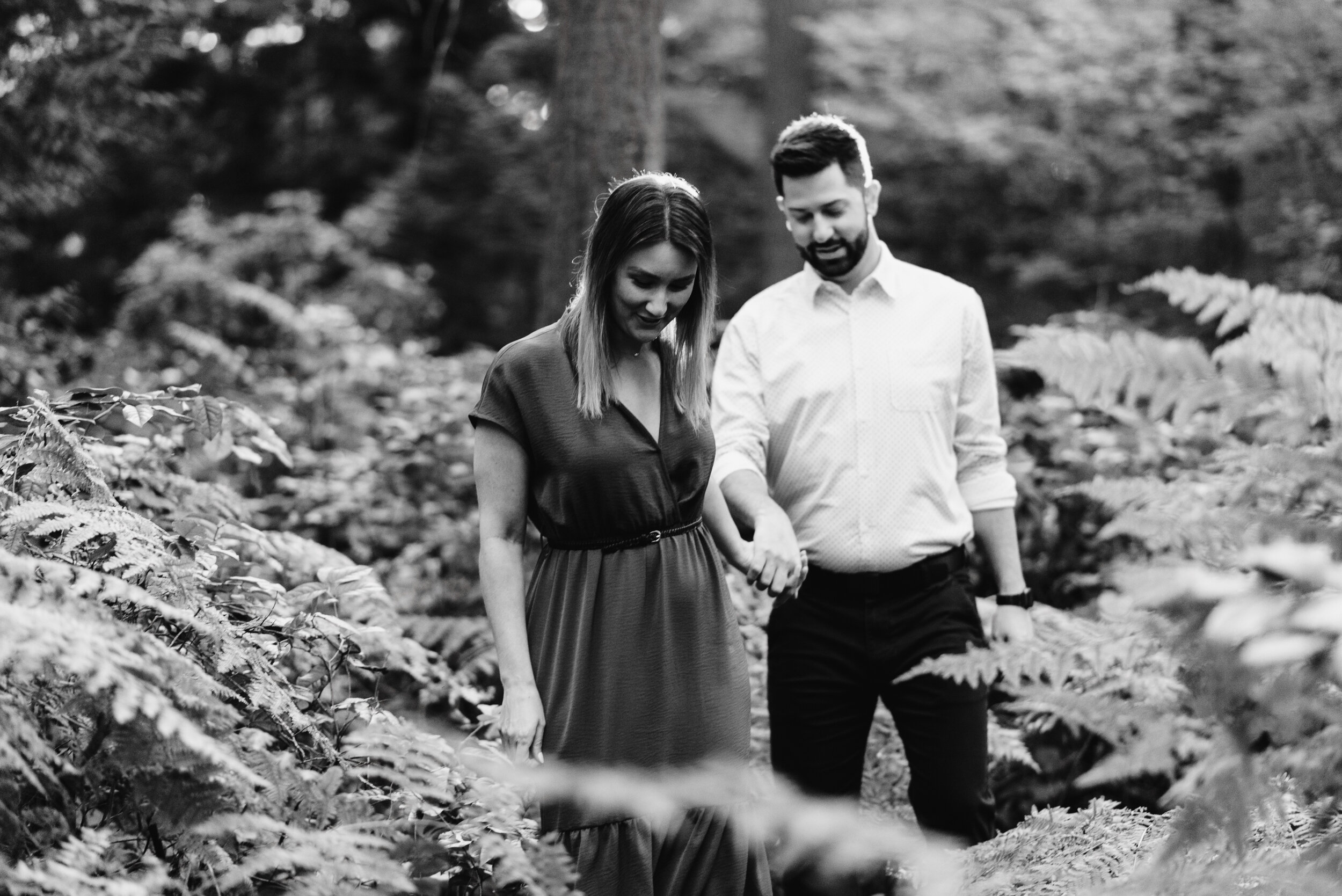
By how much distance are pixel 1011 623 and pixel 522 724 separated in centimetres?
154

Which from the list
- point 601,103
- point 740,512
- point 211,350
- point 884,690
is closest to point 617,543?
point 740,512

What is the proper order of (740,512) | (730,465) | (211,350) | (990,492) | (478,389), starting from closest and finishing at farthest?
(740,512)
(730,465)
(990,492)
(478,389)
(211,350)

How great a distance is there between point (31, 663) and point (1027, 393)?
5016 mm

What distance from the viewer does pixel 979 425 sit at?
11.7ft

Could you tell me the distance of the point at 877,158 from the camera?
12594 millimetres

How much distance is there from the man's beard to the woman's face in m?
0.65

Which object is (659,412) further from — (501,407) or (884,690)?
(884,690)

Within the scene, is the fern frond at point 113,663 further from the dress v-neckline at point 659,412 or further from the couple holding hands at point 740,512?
the dress v-neckline at point 659,412

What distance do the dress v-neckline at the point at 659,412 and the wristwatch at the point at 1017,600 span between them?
4.08ft

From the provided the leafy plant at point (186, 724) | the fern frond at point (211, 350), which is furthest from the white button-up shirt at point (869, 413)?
the fern frond at point (211, 350)

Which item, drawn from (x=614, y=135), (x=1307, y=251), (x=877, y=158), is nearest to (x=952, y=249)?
(x=877, y=158)

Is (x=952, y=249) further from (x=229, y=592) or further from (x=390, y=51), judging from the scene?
(x=229, y=592)

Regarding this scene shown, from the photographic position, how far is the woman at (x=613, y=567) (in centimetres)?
280

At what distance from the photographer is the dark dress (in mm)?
2799
